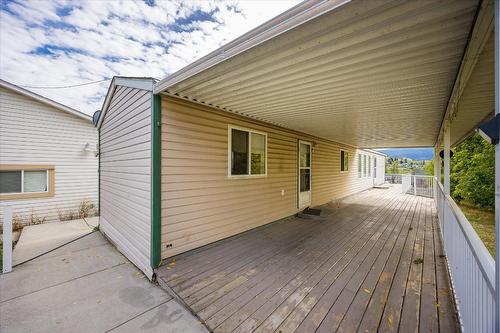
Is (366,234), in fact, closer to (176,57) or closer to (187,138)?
(187,138)

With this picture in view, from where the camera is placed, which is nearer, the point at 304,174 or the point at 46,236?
the point at 46,236

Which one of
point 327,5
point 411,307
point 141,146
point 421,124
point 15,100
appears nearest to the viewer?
point 327,5

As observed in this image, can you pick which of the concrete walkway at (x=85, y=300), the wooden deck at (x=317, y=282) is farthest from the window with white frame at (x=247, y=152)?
the concrete walkway at (x=85, y=300)

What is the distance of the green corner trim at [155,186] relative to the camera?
10.1 ft

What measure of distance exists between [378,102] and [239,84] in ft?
8.17

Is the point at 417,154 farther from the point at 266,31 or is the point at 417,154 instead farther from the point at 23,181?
the point at 23,181

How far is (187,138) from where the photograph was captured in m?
3.55

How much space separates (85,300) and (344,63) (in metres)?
4.14

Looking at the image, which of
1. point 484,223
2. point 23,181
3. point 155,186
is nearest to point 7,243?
point 155,186

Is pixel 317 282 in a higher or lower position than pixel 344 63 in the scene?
lower

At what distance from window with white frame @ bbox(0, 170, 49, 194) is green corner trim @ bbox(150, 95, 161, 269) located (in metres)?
6.30

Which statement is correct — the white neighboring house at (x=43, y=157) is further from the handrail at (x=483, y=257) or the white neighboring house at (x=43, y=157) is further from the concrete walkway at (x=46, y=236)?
the handrail at (x=483, y=257)

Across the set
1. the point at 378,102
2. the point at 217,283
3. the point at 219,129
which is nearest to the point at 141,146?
the point at 219,129

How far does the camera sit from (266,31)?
176 cm
